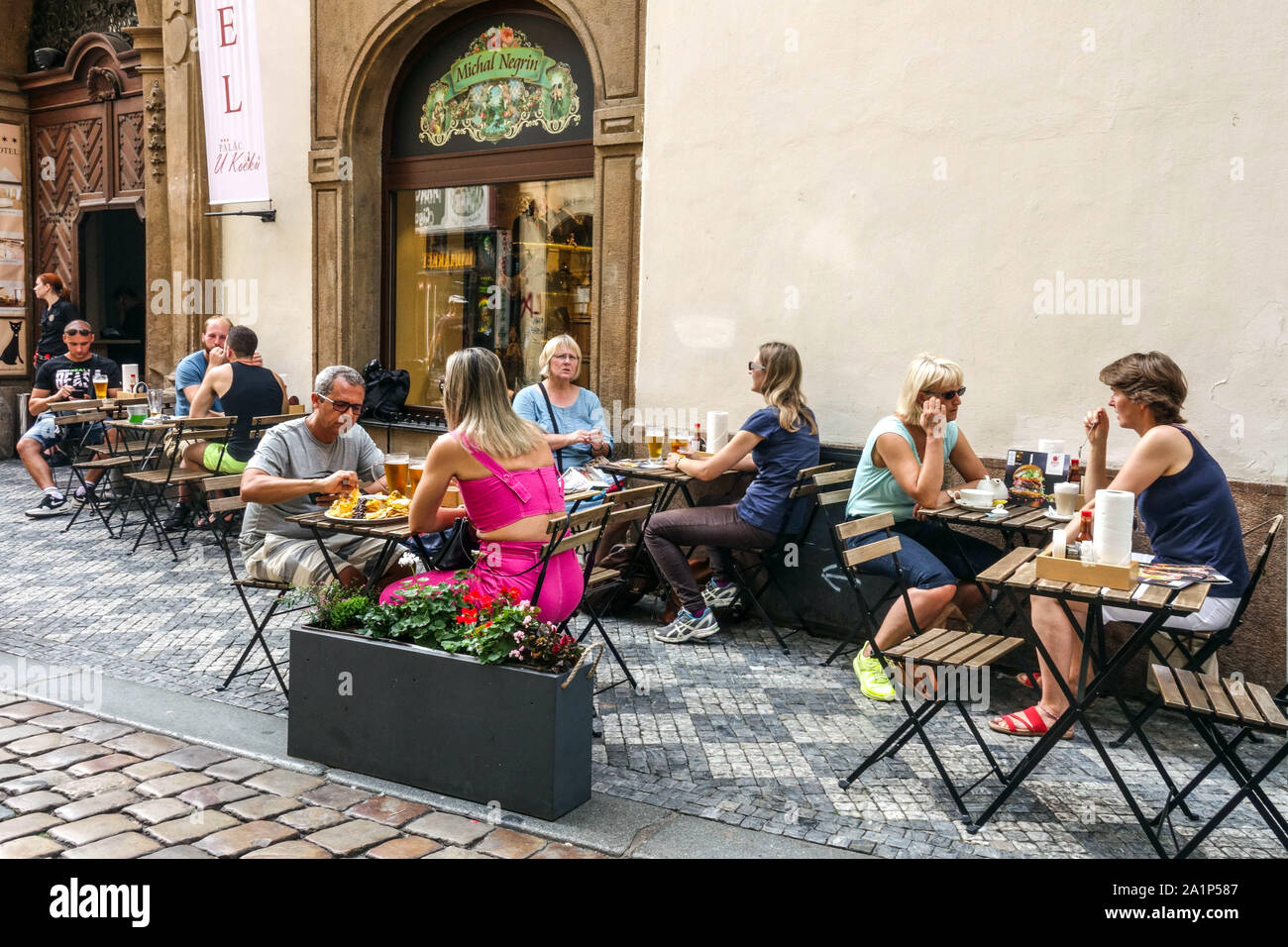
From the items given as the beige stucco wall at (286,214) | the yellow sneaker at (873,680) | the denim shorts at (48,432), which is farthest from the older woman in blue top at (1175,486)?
the denim shorts at (48,432)

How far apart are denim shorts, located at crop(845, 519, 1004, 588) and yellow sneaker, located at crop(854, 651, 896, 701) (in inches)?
17.6

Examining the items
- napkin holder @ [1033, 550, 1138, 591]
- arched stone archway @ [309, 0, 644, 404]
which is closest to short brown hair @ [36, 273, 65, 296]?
arched stone archway @ [309, 0, 644, 404]

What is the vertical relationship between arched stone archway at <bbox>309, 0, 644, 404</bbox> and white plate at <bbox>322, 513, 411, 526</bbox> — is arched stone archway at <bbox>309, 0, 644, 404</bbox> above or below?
above

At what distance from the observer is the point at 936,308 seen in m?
6.59

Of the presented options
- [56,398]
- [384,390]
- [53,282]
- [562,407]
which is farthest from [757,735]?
[53,282]

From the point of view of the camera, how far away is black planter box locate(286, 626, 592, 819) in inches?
154

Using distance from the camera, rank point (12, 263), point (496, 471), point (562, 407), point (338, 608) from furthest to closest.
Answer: point (12, 263), point (562, 407), point (496, 471), point (338, 608)

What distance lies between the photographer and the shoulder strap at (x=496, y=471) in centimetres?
446

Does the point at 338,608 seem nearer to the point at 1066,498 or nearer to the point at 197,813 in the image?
the point at 197,813

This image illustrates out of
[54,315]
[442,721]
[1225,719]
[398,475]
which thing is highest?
[54,315]

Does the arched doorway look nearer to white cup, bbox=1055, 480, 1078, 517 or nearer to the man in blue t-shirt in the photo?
the man in blue t-shirt

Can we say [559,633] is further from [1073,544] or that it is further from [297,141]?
[297,141]

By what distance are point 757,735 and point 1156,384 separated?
85.8 inches

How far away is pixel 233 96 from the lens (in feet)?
33.9
